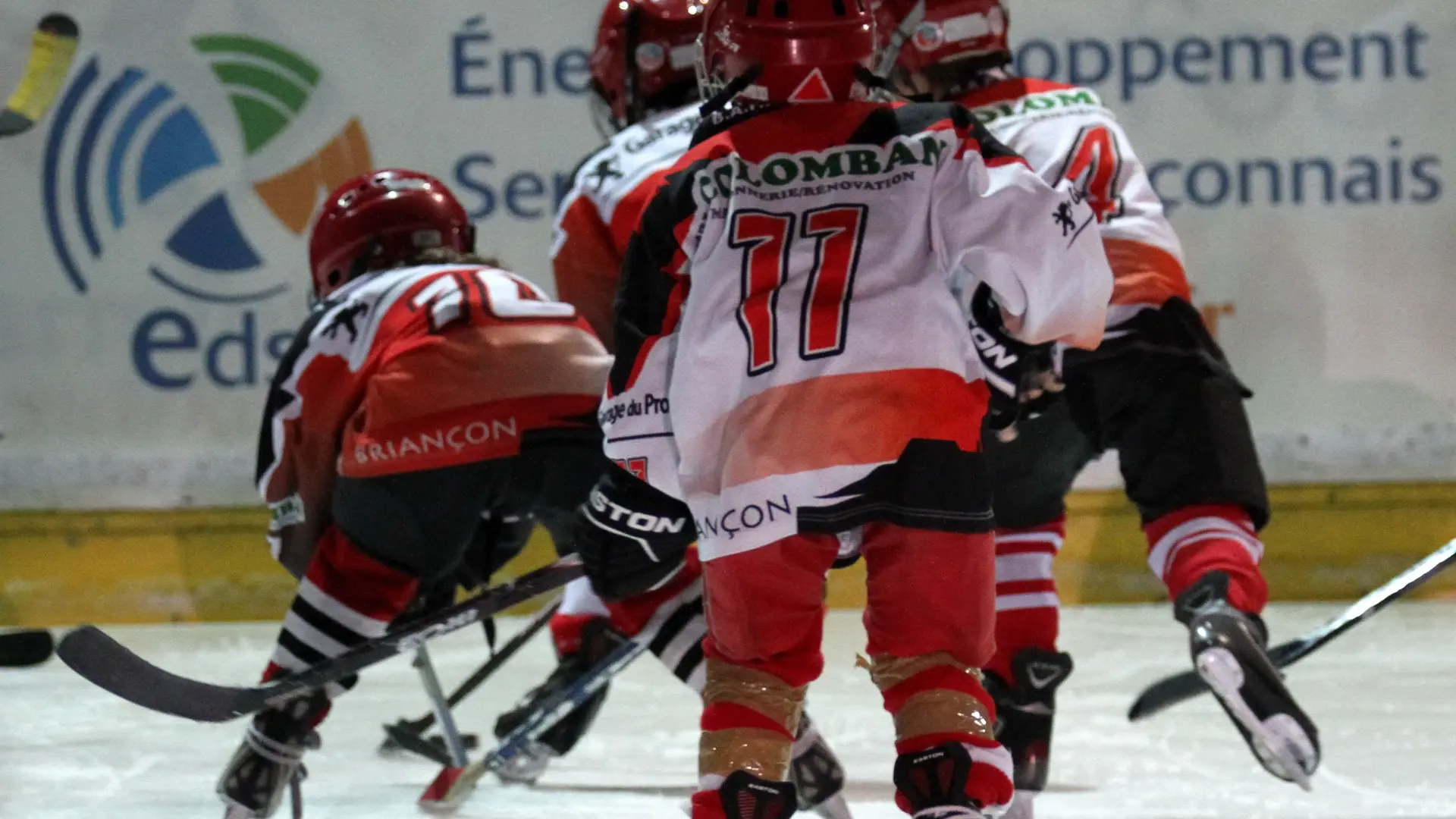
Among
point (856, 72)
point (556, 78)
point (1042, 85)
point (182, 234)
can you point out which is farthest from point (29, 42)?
point (856, 72)

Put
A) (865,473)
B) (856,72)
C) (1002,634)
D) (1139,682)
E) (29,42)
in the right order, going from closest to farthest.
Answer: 1. (865,473)
2. (856,72)
3. (1002,634)
4. (1139,682)
5. (29,42)

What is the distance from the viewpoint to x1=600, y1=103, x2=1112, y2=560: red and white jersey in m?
1.81

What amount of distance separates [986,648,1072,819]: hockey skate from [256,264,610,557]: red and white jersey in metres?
0.69

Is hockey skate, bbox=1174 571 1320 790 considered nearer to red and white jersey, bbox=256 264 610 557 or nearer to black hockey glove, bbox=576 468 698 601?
black hockey glove, bbox=576 468 698 601

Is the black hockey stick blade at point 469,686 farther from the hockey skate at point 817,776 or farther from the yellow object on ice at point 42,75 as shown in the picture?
the yellow object on ice at point 42,75

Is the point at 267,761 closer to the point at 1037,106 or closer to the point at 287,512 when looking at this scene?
the point at 287,512

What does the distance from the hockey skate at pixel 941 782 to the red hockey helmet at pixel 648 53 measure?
1.52 metres

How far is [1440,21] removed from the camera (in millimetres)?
4754

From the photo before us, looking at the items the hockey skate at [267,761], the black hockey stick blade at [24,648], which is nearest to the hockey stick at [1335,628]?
the hockey skate at [267,761]

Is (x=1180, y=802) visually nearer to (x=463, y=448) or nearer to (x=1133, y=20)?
(x=463, y=448)

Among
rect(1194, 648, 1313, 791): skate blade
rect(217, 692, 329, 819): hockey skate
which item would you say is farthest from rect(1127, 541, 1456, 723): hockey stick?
rect(217, 692, 329, 819): hockey skate

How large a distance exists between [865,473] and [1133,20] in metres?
3.32

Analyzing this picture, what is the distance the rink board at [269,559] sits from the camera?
15.5ft

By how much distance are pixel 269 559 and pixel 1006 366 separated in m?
3.13
